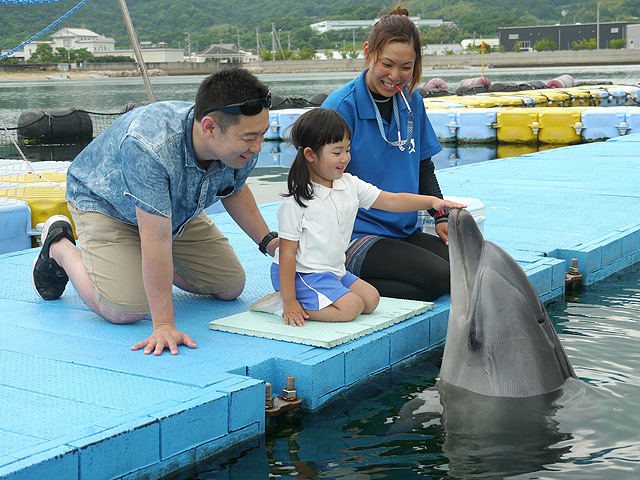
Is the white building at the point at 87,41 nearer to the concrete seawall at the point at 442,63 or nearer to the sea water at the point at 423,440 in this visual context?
the concrete seawall at the point at 442,63

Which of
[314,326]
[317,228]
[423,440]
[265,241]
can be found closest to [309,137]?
[317,228]

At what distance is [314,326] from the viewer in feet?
12.3

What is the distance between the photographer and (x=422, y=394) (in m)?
3.67

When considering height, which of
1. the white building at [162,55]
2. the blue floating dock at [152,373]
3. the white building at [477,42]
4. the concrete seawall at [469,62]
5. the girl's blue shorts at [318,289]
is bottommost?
the blue floating dock at [152,373]

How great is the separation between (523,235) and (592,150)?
20.3 feet

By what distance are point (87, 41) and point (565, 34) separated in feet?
237

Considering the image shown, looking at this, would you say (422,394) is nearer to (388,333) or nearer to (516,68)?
(388,333)

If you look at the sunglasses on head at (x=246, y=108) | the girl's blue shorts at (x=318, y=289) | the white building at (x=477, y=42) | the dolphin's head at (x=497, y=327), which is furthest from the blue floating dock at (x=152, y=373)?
the white building at (x=477, y=42)

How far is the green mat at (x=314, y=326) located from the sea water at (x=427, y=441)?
0.79 ft

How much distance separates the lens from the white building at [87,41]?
127 meters

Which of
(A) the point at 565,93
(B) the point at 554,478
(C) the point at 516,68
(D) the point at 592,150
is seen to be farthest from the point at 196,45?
(B) the point at 554,478

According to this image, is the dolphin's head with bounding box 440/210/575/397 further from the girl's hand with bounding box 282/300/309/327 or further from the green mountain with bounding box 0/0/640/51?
the green mountain with bounding box 0/0/640/51

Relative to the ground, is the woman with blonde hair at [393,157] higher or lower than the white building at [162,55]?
lower

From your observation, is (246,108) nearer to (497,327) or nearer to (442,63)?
(497,327)
